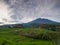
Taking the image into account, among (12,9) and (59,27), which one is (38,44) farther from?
(12,9)

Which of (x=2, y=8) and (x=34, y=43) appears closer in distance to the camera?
(x=34, y=43)

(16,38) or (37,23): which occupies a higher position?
(37,23)

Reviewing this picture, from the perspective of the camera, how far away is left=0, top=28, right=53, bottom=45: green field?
8.10 ft

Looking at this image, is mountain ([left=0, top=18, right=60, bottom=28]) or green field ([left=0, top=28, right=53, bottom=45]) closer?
green field ([left=0, top=28, right=53, bottom=45])

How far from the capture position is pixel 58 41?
2.51 meters

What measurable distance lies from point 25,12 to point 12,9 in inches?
7.5

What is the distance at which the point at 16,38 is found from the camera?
252cm

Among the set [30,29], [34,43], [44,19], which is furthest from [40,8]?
[34,43]

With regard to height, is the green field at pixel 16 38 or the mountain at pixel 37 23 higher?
the mountain at pixel 37 23

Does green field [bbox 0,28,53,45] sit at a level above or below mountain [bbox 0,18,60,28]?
below

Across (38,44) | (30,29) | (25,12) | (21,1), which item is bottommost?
(38,44)

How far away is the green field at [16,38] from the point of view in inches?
97.2

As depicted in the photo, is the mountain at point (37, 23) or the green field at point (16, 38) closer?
the green field at point (16, 38)

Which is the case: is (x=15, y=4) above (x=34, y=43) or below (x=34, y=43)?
above
